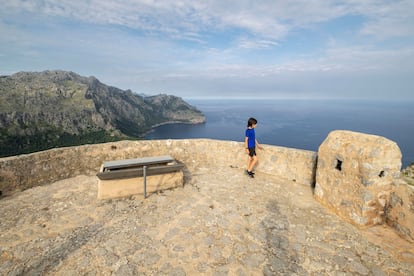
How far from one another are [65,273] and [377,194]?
5.64 metres

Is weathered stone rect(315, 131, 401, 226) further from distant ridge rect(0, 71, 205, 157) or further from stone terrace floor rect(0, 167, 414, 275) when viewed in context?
distant ridge rect(0, 71, 205, 157)

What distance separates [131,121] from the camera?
413ft

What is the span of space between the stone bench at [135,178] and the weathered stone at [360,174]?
3919 mm

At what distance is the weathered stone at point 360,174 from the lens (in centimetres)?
413

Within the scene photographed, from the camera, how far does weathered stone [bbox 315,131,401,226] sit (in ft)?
13.5

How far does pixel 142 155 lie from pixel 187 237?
4284mm

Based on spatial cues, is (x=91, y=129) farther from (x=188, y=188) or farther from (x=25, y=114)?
(x=188, y=188)

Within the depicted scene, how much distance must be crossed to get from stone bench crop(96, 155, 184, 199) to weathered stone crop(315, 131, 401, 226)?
12.9 feet

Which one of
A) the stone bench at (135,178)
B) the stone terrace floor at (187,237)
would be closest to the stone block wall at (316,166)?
the stone terrace floor at (187,237)

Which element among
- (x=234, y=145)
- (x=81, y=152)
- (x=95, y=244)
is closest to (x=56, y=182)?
(x=81, y=152)

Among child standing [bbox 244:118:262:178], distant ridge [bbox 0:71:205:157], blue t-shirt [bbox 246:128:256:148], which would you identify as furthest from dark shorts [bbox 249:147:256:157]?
distant ridge [bbox 0:71:205:157]

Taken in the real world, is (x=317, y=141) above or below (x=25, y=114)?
below

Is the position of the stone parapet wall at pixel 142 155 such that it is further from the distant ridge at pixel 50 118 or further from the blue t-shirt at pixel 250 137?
the distant ridge at pixel 50 118

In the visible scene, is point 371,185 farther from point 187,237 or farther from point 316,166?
point 187,237
